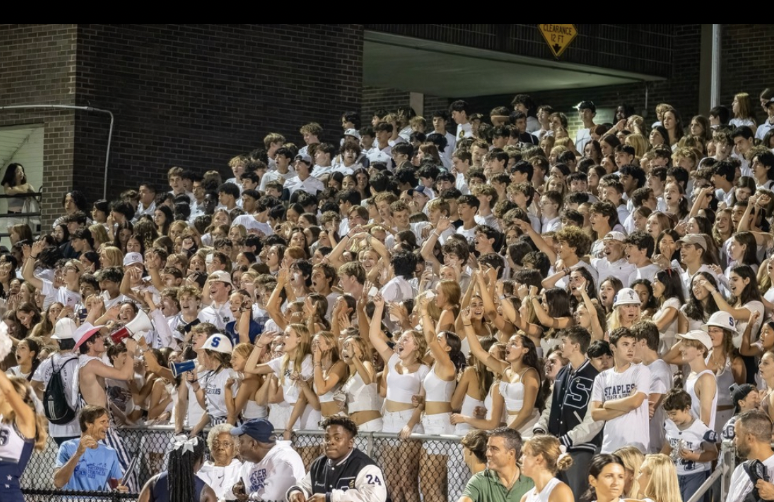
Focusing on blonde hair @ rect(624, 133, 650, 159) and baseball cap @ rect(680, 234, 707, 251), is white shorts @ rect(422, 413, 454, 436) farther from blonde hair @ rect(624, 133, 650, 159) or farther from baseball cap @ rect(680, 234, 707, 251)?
blonde hair @ rect(624, 133, 650, 159)

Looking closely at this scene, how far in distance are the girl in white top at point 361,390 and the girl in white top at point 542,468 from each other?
2.85m

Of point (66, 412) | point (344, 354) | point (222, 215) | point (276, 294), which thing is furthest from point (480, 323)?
point (222, 215)

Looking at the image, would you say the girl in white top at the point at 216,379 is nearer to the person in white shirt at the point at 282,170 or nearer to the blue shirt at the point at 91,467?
the blue shirt at the point at 91,467

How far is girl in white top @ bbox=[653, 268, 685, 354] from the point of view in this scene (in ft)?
36.2

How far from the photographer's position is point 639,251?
471 inches

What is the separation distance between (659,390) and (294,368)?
10.4 feet

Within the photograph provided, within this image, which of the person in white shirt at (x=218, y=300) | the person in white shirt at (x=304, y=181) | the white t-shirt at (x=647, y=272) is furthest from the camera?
the person in white shirt at (x=304, y=181)

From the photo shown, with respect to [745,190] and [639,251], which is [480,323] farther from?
[745,190]

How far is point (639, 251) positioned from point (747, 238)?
0.88 m

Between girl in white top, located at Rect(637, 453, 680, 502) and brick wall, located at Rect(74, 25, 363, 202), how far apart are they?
15181mm

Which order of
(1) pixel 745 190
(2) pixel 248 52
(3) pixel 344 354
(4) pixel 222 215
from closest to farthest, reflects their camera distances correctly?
(3) pixel 344 354
(1) pixel 745 190
(4) pixel 222 215
(2) pixel 248 52

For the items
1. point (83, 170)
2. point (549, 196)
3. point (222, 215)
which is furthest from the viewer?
point (83, 170)

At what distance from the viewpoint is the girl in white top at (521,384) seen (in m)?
10.5

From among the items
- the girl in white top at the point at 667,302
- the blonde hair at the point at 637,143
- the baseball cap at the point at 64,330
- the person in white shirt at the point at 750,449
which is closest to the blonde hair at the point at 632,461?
the person in white shirt at the point at 750,449
